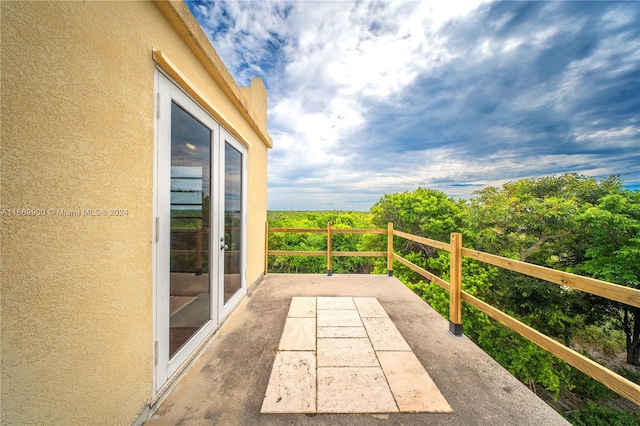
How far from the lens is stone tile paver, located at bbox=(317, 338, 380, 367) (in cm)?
192

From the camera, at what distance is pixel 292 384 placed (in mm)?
1679

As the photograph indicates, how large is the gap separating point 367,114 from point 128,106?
11.7 m

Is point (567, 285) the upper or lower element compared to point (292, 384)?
upper

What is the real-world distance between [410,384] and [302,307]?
1641 mm

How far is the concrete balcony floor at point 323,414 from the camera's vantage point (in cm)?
140

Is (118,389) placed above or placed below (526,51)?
below

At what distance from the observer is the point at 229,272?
2.80 metres

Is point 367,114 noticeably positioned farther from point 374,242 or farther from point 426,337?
point 426,337

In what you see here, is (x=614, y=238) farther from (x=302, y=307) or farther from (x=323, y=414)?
(x=323, y=414)

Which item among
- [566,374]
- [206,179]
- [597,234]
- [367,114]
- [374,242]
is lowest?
[566,374]

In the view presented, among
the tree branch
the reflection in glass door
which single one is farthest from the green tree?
the reflection in glass door

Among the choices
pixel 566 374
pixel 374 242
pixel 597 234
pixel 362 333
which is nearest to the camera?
pixel 362 333

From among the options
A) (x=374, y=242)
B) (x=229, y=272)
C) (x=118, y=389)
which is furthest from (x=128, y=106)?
(x=374, y=242)

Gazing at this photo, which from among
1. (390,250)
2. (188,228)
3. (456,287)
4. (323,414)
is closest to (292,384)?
(323,414)
